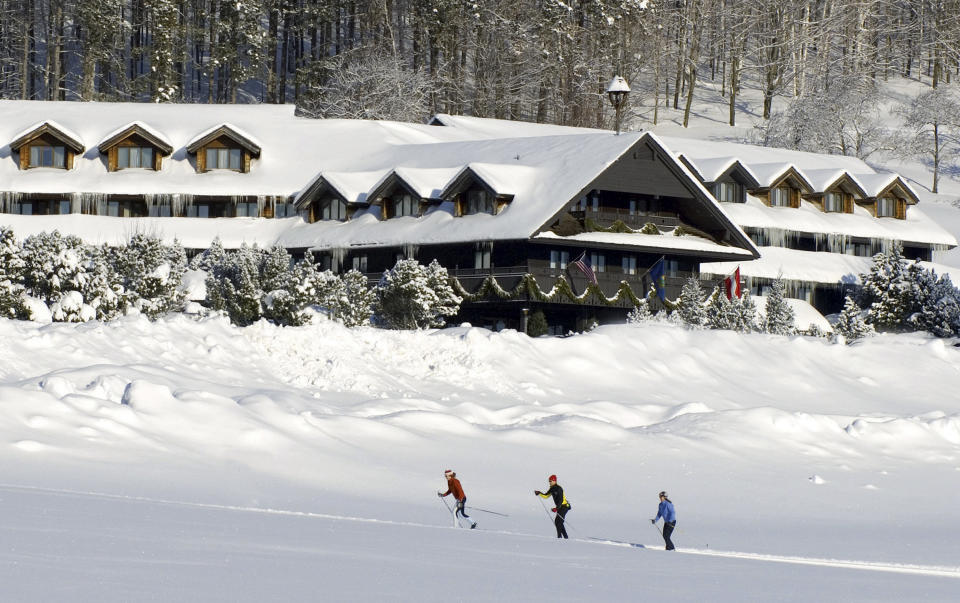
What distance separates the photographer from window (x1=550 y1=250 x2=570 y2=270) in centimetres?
5006

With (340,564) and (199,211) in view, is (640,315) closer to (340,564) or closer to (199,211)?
(199,211)

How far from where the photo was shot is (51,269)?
123 ft

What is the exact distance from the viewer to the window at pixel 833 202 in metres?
62.0

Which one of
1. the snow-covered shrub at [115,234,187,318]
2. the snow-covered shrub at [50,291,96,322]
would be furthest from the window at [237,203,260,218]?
the snow-covered shrub at [50,291,96,322]

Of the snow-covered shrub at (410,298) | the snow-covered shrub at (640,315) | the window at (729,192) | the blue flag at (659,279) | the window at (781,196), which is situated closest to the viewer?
the snow-covered shrub at (410,298)

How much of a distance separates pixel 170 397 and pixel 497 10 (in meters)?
74.0

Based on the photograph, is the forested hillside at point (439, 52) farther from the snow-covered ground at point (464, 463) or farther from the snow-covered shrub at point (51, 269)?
the snow-covered ground at point (464, 463)

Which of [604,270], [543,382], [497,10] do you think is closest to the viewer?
[543,382]

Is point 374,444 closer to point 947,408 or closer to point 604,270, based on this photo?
point 947,408

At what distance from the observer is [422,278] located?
4356cm

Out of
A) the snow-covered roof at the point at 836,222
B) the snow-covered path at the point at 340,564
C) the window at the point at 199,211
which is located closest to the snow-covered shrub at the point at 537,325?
the snow-covered roof at the point at 836,222

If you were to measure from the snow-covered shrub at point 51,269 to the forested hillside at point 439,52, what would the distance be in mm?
45132

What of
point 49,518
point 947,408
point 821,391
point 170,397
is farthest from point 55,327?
point 947,408

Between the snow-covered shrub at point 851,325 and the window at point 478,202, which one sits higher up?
the window at point 478,202
